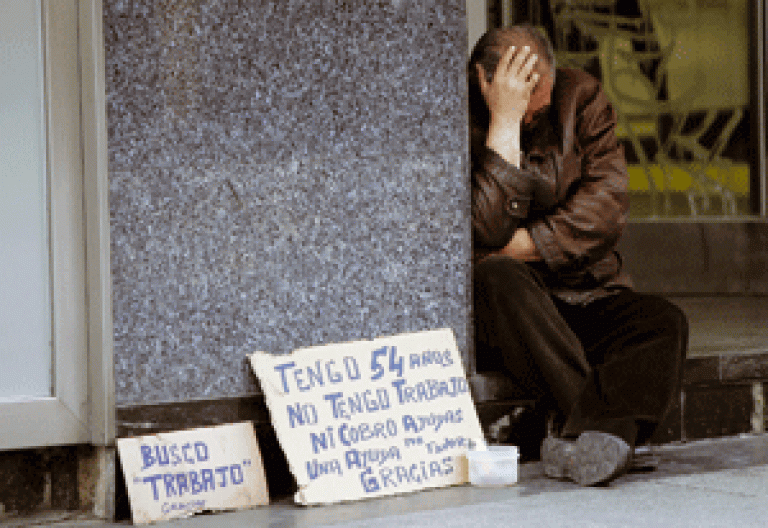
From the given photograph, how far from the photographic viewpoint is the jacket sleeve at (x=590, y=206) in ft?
12.3

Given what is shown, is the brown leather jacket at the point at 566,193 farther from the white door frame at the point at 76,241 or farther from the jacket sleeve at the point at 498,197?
the white door frame at the point at 76,241

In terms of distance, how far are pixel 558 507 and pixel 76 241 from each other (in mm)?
1482

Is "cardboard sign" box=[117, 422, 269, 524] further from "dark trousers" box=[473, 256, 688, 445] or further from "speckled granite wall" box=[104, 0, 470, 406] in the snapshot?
Result: "dark trousers" box=[473, 256, 688, 445]

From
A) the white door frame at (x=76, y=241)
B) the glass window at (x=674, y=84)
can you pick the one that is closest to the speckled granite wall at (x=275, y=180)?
the white door frame at (x=76, y=241)

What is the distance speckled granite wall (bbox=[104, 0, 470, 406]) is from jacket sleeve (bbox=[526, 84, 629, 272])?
0.28 metres

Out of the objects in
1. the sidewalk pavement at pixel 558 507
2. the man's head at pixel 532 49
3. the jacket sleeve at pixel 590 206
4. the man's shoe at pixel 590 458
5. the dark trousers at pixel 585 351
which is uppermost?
A: the man's head at pixel 532 49

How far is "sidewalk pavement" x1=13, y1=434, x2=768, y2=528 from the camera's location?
2971 millimetres

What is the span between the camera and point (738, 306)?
6.53 meters

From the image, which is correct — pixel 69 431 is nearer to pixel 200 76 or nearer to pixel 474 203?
pixel 200 76

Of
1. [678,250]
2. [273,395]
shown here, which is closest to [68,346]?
[273,395]

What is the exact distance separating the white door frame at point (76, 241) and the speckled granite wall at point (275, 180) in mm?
42

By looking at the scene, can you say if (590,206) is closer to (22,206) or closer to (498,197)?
(498,197)

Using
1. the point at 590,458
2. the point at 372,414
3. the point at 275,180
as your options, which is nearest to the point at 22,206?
the point at 275,180

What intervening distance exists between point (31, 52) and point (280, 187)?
78 cm
